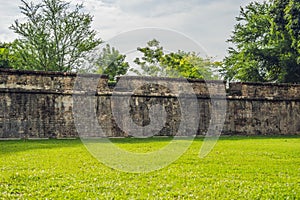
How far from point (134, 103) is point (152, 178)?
6860 millimetres

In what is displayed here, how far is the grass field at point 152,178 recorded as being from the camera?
460 cm

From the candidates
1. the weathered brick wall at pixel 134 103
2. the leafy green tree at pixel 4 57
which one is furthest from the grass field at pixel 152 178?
the leafy green tree at pixel 4 57

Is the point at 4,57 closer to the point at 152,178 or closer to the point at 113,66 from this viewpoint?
the point at 113,66

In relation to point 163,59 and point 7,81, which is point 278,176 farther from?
point 163,59

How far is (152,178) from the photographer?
5438 millimetres

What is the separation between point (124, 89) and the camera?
12.2m

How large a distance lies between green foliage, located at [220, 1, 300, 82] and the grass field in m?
12.6

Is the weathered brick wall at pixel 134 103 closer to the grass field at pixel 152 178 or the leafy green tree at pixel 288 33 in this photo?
the grass field at pixel 152 178

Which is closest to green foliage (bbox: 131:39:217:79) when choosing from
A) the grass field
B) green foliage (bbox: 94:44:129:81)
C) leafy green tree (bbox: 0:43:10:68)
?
green foliage (bbox: 94:44:129:81)

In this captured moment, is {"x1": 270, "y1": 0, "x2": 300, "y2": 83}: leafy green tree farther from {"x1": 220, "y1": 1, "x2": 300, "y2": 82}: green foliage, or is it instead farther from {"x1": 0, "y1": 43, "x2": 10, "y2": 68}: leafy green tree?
{"x1": 0, "y1": 43, "x2": 10, "y2": 68}: leafy green tree

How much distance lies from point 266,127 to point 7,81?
28.1 feet

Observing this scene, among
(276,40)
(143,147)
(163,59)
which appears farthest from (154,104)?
(163,59)

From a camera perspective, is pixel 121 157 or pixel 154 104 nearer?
pixel 121 157

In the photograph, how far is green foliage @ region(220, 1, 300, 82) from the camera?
18.8 metres
